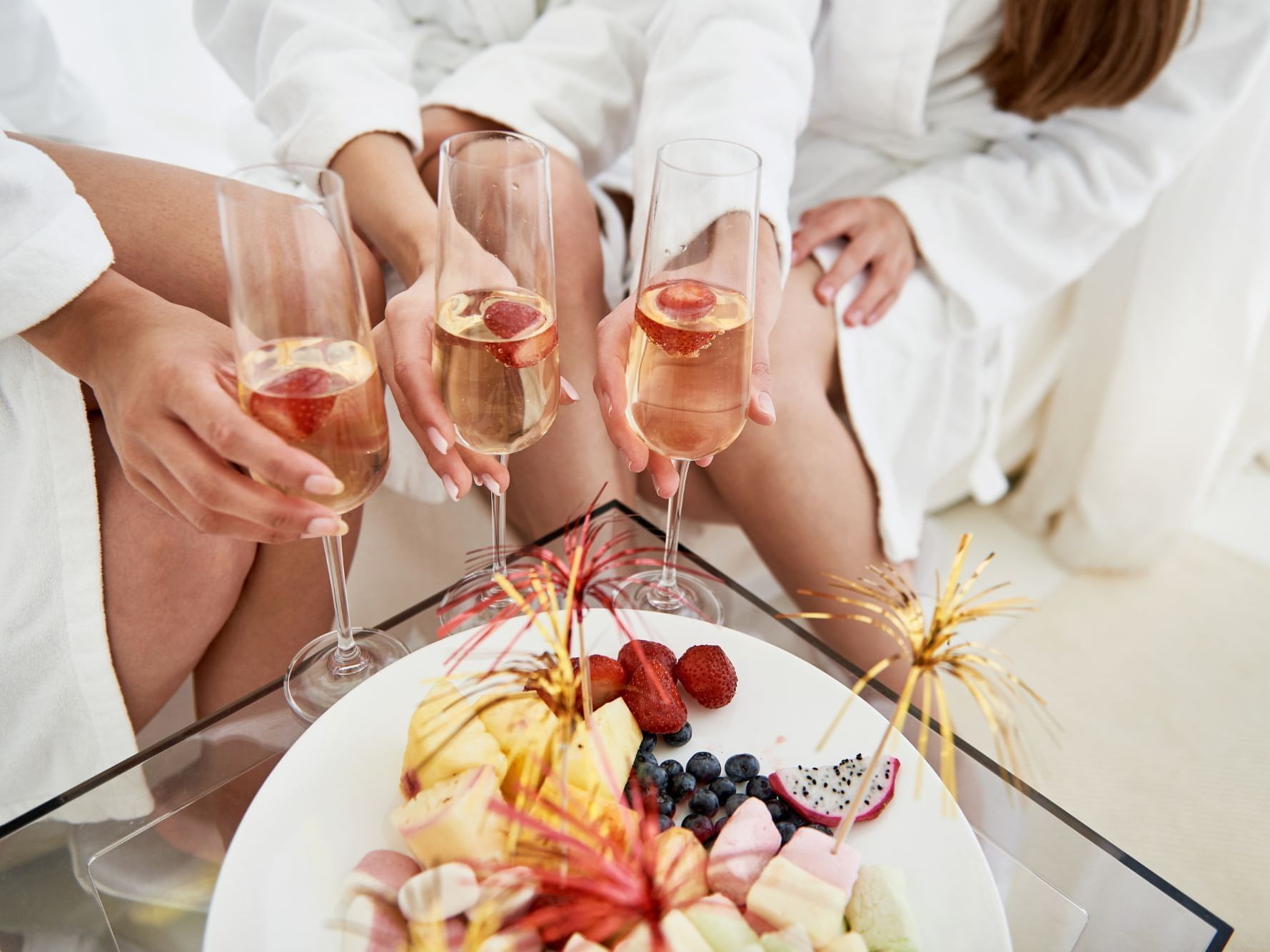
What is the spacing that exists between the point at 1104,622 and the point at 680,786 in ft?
4.24

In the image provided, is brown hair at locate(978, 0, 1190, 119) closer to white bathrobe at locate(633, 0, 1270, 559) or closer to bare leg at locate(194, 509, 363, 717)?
white bathrobe at locate(633, 0, 1270, 559)

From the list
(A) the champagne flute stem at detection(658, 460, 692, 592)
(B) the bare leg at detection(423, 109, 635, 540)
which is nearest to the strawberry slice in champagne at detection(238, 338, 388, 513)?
(A) the champagne flute stem at detection(658, 460, 692, 592)

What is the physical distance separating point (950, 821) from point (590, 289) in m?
0.71

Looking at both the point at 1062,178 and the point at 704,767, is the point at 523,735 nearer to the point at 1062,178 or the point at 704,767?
the point at 704,767

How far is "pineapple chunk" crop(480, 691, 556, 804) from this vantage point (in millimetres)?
590

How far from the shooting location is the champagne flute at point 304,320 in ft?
1.89

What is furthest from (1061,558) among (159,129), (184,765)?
(159,129)

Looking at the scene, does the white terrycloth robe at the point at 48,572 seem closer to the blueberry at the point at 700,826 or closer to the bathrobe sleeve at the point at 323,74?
the bathrobe sleeve at the point at 323,74

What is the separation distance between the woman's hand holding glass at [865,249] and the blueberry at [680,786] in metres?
0.79

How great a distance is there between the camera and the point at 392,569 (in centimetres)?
131

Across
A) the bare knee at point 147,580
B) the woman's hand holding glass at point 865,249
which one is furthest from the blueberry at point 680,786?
the woman's hand holding glass at point 865,249

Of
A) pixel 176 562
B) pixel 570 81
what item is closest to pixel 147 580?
pixel 176 562

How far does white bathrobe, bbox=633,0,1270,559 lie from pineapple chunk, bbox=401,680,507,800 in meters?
0.76

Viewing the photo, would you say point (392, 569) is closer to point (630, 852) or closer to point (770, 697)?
point (770, 697)
